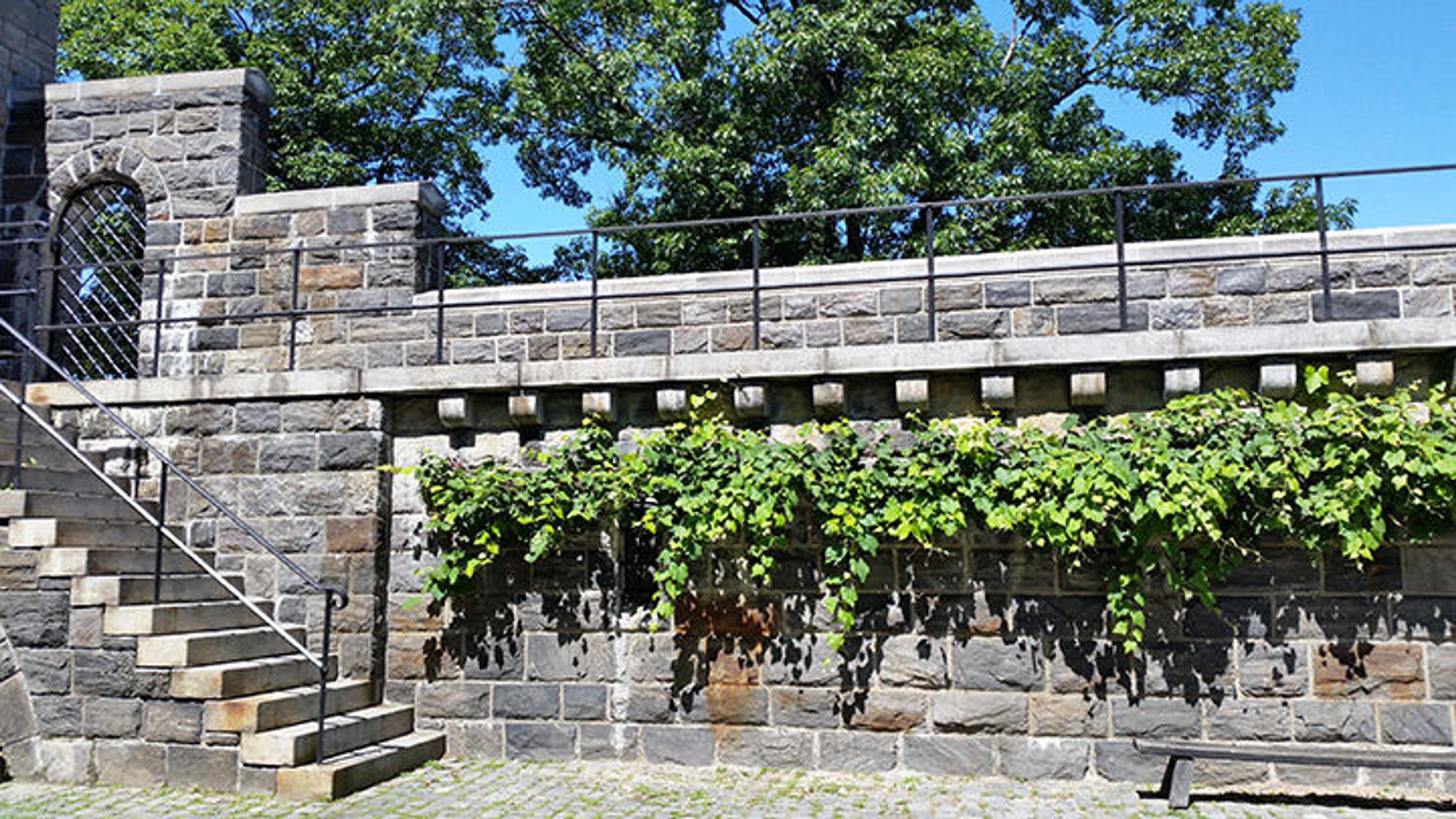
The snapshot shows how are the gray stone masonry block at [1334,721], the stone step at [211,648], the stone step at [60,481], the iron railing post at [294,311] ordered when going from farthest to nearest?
the iron railing post at [294,311]
the stone step at [60,481]
the stone step at [211,648]
the gray stone masonry block at [1334,721]

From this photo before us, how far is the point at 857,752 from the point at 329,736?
10.8 feet

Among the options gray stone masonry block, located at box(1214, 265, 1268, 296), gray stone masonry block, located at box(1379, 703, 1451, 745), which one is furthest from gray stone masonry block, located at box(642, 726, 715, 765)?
gray stone masonry block, located at box(1214, 265, 1268, 296)

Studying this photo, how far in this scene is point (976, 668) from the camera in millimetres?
7406

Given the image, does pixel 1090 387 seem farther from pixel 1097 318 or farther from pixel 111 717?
pixel 111 717

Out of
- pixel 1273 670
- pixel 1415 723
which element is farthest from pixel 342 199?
pixel 1415 723

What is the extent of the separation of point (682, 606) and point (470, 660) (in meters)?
1.58

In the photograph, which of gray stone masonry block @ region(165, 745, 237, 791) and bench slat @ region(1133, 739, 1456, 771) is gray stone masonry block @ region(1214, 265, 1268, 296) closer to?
bench slat @ region(1133, 739, 1456, 771)

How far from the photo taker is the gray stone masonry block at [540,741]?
797 centimetres

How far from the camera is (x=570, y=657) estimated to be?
804cm

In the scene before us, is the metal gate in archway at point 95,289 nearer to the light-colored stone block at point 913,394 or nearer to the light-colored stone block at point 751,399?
the light-colored stone block at point 751,399

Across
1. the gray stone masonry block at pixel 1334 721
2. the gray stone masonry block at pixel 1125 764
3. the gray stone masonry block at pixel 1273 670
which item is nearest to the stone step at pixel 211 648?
the gray stone masonry block at pixel 1125 764

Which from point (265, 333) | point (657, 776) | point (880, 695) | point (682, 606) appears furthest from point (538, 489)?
point (265, 333)

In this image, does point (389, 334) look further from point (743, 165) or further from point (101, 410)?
point (743, 165)

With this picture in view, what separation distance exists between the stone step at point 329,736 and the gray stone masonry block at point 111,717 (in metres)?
0.76
